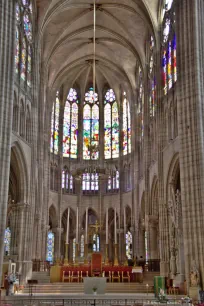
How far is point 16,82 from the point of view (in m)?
28.7

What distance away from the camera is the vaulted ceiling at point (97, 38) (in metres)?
33.8

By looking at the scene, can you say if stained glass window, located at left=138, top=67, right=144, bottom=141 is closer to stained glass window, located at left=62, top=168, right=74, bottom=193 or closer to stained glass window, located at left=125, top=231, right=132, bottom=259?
stained glass window, located at left=62, top=168, right=74, bottom=193

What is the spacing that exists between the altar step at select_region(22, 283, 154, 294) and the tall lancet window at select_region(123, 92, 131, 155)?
72.9 ft

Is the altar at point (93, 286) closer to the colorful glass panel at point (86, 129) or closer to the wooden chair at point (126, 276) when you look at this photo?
the wooden chair at point (126, 276)

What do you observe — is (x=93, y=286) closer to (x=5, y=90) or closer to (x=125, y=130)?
(x=5, y=90)

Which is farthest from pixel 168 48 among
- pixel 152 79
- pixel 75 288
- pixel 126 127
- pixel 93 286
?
pixel 93 286

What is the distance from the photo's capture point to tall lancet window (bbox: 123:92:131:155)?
46.4 metres

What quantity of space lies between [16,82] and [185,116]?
12354 mm

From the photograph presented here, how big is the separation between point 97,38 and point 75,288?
2589 centimetres

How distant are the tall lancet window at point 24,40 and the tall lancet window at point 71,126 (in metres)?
16.4

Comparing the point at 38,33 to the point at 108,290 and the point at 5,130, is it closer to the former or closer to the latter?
the point at 5,130

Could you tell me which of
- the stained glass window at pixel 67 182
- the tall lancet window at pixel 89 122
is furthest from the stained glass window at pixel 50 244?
the tall lancet window at pixel 89 122

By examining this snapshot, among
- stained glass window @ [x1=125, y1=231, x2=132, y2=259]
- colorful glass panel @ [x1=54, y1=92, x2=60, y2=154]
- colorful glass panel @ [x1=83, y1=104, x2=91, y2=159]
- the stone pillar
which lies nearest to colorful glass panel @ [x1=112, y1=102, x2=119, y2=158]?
colorful glass panel @ [x1=83, y1=104, x2=91, y2=159]

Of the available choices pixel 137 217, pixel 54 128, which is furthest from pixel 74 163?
pixel 137 217
